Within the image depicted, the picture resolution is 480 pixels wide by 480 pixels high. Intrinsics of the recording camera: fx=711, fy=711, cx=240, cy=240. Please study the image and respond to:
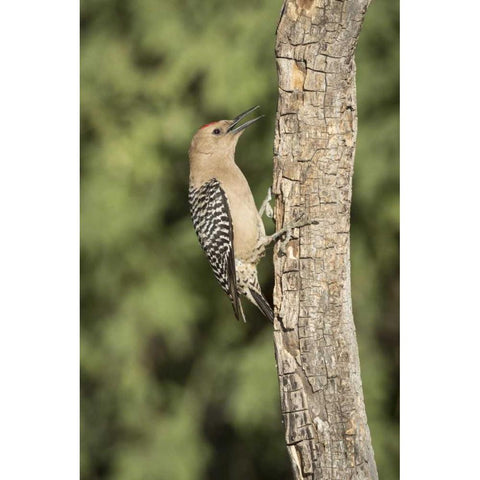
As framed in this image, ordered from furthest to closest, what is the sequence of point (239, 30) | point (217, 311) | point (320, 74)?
point (217, 311), point (239, 30), point (320, 74)

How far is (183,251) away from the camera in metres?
3.54

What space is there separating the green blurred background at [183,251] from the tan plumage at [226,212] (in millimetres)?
217

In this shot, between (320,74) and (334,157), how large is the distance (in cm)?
30

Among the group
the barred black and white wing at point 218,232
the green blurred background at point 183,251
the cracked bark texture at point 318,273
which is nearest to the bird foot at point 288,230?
the cracked bark texture at point 318,273

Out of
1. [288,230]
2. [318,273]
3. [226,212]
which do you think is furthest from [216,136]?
[318,273]

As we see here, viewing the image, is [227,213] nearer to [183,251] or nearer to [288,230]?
[288,230]

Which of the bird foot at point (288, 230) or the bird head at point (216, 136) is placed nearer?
the bird foot at point (288, 230)

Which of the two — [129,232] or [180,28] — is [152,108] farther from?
[129,232]

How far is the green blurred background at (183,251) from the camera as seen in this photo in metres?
3.11

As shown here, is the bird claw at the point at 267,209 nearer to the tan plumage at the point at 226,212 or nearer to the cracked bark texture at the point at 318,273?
the tan plumage at the point at 226,212

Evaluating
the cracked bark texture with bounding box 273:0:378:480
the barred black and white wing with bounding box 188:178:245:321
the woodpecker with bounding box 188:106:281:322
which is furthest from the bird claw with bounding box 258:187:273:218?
the cracked bark texture with bounding box 273:0:378:480

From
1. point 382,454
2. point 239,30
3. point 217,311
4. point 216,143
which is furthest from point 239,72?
point 382,454

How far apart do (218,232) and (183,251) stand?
1.95 feet

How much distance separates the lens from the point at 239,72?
10.7ft
